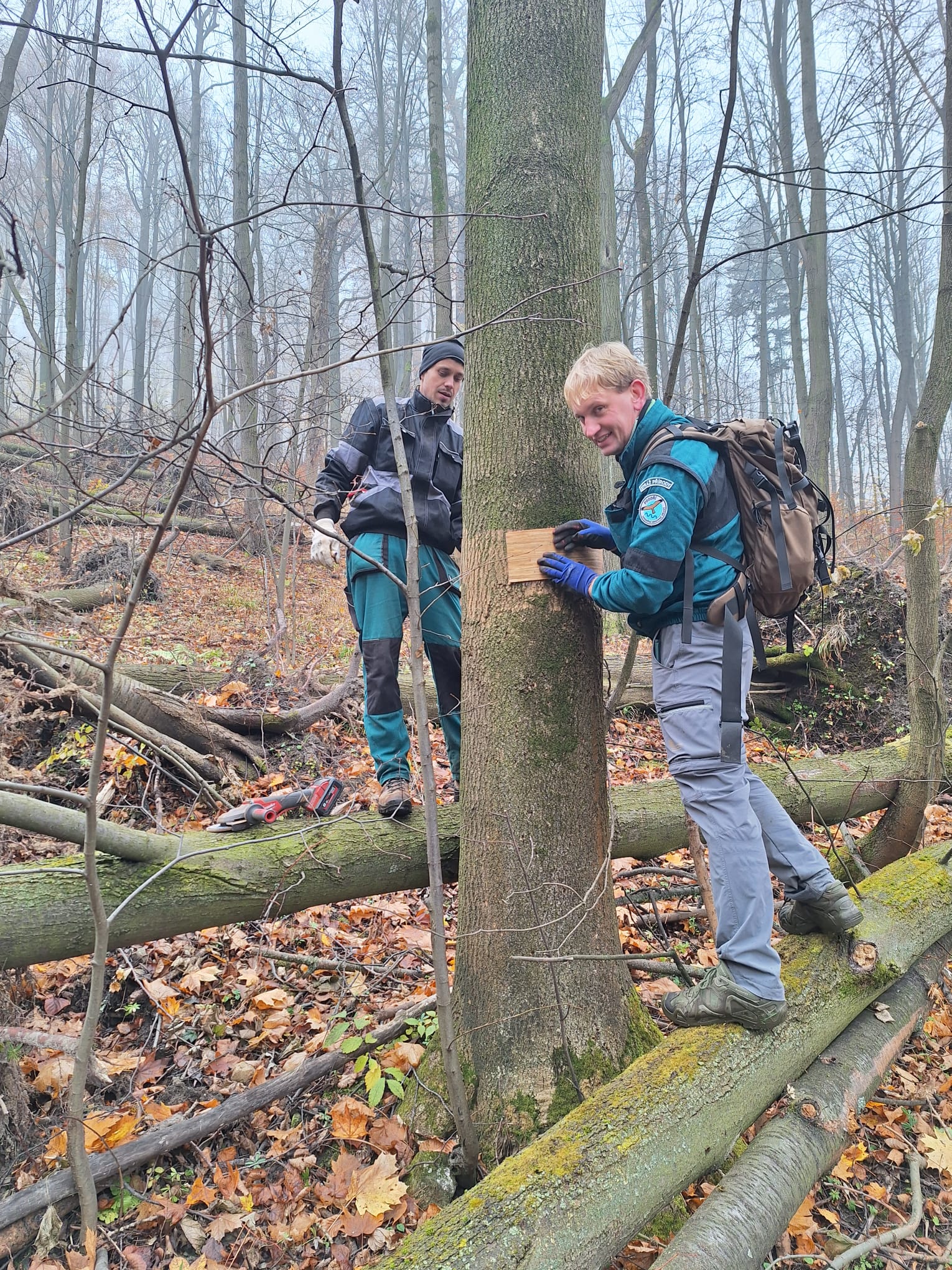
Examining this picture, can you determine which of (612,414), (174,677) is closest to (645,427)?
(612,414)

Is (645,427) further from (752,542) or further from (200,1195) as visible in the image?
(200,1195)

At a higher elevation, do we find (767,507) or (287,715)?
(767,507)

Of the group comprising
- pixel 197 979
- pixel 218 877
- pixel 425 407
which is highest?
pixel 425 407

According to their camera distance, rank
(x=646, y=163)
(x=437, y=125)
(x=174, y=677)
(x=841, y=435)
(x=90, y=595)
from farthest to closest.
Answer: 1. (x=841, y=435)
2. (x=646, y=163)
3. (x=437, y=125)
4. (x=90, y=595)
5. (x=174, y=677)

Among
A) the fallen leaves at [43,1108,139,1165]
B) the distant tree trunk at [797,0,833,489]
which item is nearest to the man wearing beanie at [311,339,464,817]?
the fallen leaves at [43,1108,139,1165]

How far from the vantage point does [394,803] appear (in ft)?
9.67

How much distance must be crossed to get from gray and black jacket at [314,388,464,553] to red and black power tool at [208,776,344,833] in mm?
1161

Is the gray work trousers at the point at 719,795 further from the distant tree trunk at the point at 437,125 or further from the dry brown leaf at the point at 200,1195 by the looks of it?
the distant tree trunk at the point at 437,125

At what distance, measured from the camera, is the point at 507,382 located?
8.37 feet

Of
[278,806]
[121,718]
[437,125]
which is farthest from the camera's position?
[437,125]

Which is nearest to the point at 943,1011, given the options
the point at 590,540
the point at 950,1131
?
the point at 950,1131

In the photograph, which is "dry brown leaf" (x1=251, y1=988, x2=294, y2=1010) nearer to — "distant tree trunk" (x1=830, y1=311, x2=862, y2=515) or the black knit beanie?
the black knit beanie

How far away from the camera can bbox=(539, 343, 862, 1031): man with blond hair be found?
2.31 metres

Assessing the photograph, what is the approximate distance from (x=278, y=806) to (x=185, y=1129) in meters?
1.09
